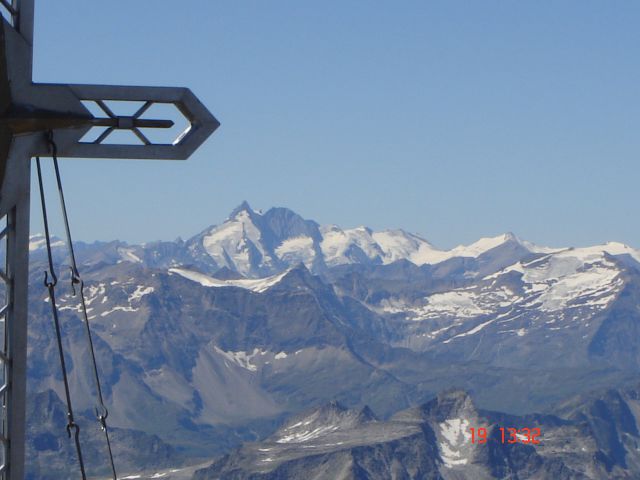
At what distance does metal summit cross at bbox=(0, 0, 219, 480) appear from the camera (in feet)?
42.5

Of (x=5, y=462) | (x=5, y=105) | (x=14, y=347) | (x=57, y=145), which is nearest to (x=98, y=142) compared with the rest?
(x=57, y=145)

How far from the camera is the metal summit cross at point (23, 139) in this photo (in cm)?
1295

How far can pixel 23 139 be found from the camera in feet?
43.8

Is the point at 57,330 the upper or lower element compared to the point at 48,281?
lower

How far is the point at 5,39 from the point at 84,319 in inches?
120

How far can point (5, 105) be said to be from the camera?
41.9 ft

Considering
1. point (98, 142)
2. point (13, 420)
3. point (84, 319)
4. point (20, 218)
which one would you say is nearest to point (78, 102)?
point (98, 142)

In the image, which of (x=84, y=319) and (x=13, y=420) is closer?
(x=13, y=420)

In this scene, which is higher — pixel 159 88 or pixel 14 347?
pixel 159 88

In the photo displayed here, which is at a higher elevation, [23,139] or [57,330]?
[23,139]

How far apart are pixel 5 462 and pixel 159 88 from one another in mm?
3992

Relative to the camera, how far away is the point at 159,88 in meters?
13.8

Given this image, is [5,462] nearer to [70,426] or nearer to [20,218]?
[70,426]

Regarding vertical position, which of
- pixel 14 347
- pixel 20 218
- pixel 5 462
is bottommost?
pixel 5 462
